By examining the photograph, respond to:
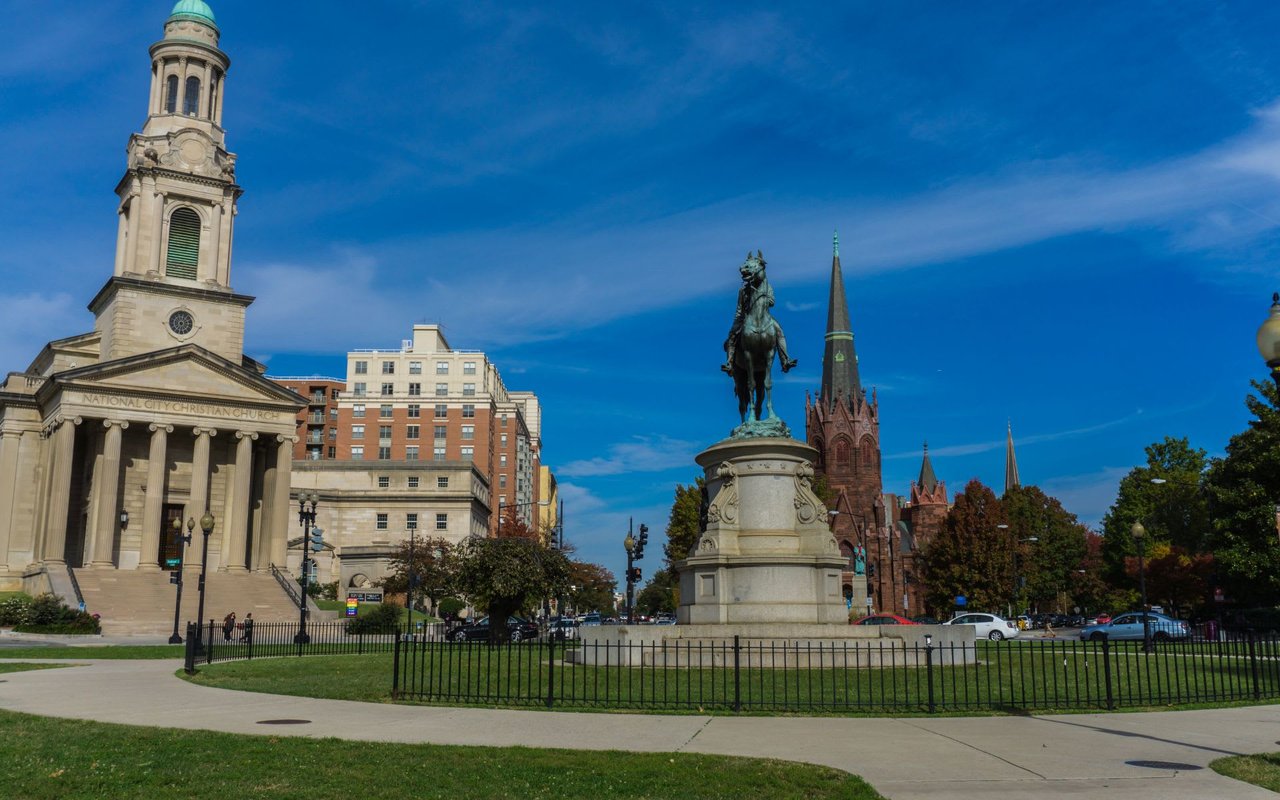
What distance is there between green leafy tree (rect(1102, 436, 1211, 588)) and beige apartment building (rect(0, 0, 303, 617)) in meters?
65.6

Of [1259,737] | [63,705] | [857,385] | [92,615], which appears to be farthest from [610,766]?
[857,385]

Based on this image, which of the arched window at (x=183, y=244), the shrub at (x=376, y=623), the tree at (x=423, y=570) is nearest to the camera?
the shrub at (x=376, y=623)

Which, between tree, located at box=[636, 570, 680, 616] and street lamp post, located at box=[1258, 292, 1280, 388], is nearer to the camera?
street lamp post, located at box=[1258, 292, 1280, 388]

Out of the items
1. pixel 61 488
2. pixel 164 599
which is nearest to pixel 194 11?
pixel 61 488

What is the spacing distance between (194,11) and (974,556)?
71.5 meters

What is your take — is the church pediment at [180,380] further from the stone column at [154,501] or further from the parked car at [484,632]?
the parked car at [484,632]

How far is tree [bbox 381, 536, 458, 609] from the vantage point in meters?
73.2

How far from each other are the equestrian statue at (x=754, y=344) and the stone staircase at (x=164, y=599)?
124 ft

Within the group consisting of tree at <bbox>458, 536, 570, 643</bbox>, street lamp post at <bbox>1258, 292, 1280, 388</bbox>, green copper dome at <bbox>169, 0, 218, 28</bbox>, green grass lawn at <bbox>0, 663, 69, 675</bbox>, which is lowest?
green grass lawn at <bbox>0, 663, 69, 675</bbox>

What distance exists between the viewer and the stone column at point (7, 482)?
6294 cm

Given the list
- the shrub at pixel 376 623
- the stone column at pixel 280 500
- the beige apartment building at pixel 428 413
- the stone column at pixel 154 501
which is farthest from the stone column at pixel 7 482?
the beige apartment building at pixel 428 413

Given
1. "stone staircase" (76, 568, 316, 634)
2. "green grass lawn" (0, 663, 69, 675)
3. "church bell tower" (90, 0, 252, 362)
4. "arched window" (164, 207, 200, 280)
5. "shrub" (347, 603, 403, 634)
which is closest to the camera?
"green grass lawn" (0, 663, 69, 675)

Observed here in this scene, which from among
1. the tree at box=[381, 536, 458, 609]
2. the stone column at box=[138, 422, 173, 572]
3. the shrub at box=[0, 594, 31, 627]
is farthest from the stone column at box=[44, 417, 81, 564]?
the tree at box=[381, 536, 458, 609]

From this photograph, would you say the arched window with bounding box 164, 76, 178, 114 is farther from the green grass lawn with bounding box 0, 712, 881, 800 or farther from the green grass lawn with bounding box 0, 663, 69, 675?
the green grass lawn with bounding box 0, 712, 881, 800
